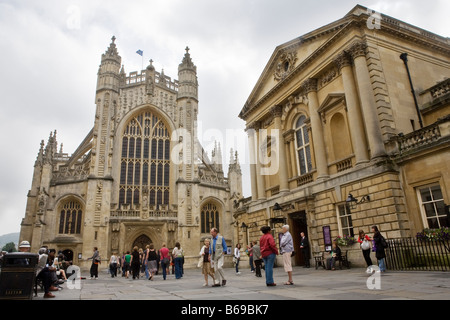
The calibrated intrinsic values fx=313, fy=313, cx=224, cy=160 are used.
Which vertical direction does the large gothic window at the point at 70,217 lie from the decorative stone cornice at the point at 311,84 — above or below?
below

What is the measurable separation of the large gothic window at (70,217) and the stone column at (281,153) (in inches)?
889

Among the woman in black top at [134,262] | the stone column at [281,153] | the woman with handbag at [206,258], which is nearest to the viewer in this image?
the woman with handbag at [206,258]

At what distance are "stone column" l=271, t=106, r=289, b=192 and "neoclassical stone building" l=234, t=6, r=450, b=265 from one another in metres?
0.06

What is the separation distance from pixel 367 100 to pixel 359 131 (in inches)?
53.9

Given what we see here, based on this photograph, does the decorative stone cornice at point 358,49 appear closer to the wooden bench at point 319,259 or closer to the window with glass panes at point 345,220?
the window with glass panes at point 345,220

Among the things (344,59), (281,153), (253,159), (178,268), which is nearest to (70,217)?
(253,159)

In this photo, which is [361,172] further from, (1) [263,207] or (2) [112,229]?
(2) [112,229]

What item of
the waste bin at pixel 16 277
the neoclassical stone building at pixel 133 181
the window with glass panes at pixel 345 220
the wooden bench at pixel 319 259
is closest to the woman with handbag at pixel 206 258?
the waste bin at pixel 16 277

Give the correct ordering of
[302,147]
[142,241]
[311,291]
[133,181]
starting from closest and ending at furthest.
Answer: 1. [311,291]
2. [302,147]
3. [142,241]
4. [133,181]

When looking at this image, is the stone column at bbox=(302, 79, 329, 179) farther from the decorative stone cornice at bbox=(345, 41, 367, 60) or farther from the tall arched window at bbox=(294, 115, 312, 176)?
the decorative stone cornice at bbox=(345, 41, 367, 60)

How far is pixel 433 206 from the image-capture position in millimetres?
11523

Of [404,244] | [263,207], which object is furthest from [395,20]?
[263,207]

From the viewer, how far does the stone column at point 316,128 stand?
15836 millimetres

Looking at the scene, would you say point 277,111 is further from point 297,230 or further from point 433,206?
point 433,206
